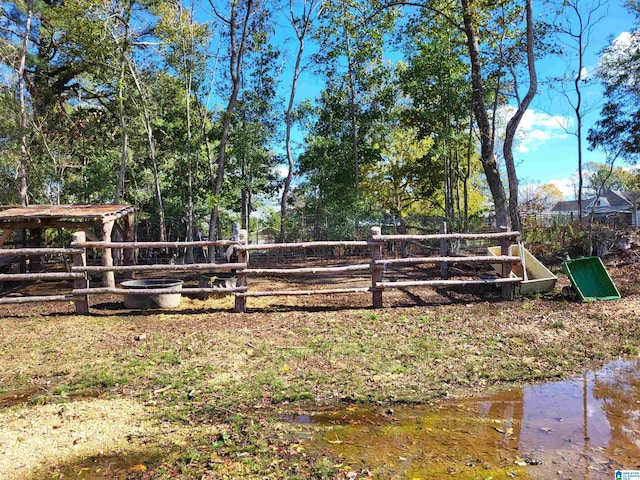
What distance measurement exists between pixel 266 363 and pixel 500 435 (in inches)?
103

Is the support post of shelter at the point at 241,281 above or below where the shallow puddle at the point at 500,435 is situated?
above

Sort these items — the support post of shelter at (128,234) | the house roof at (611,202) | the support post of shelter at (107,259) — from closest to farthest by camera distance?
the support post of shelter at (107,259) → the support post of shelter at (128,234) → the house roof at (611,202)

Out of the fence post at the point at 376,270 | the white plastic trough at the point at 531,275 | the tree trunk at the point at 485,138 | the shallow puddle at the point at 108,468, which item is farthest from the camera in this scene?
the tree trunk at the point at 485,138

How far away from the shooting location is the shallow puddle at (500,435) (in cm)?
287

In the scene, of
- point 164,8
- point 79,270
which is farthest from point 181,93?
point 79,270

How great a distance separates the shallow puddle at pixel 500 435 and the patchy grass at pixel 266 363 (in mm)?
252

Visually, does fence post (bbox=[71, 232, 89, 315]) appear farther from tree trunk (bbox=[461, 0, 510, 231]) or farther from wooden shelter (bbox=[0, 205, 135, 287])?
tree trunk (bbox=[461, 0, 510, 231])

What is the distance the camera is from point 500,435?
3338mm

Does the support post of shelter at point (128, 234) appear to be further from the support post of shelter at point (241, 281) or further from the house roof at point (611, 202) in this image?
the house roof at point (611, 202)

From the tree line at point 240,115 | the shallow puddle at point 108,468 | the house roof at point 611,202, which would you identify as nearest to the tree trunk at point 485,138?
the tree line at point 240,115

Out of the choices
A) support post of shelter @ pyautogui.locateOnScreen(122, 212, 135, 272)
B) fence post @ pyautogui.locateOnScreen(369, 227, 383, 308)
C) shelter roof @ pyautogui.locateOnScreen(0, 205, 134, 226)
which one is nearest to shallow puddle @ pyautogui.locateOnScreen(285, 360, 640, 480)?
fence post @ pyautogui.locateOnScreen(369, 227, 383, 308)

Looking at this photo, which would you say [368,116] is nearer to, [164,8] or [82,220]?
[164,8]

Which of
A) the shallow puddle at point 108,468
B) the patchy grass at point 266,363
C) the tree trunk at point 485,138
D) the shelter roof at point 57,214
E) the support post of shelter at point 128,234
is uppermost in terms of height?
the tree trunk at point 485,138

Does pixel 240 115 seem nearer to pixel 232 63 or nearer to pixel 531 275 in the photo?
pixel 232 63
